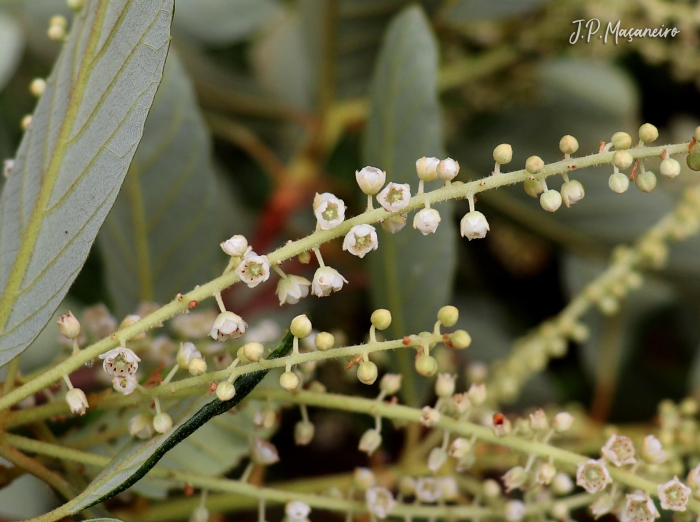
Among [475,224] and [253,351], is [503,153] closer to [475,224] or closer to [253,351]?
[475,224]

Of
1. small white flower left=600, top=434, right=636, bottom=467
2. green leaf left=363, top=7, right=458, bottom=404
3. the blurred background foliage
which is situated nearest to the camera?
small white flower left=600, top=434, right=636, bottom=467

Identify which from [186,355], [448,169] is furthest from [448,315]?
[186,355]

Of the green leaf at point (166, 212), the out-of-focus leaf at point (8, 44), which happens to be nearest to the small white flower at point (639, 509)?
the green leaf at point (166, 212)

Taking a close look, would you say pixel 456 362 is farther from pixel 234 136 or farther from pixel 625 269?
pixel 234 136

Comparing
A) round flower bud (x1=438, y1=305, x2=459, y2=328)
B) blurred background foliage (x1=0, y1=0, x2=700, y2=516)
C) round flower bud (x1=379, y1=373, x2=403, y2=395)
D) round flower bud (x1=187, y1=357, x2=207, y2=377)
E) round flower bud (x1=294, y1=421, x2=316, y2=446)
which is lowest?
blurred background foliage (x1=0, y1=0, x2=700, y2=516)

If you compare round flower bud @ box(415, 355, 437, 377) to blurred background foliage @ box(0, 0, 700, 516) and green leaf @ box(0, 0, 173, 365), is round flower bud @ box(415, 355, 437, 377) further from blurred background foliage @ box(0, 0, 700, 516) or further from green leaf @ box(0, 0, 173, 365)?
blurred background foliage @ box(0, 0, 700, 516)

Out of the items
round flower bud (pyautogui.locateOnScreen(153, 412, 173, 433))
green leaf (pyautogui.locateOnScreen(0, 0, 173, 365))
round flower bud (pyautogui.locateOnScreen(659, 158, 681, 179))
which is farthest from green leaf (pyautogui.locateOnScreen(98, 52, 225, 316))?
round flower bud (pyautogui.locateOnScreen(659, 158, 681, 179))

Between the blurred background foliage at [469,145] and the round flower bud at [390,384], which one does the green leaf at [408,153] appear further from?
the round flower bud at [390,384]

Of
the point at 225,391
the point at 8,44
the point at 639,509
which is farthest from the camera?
the point at 8,44
